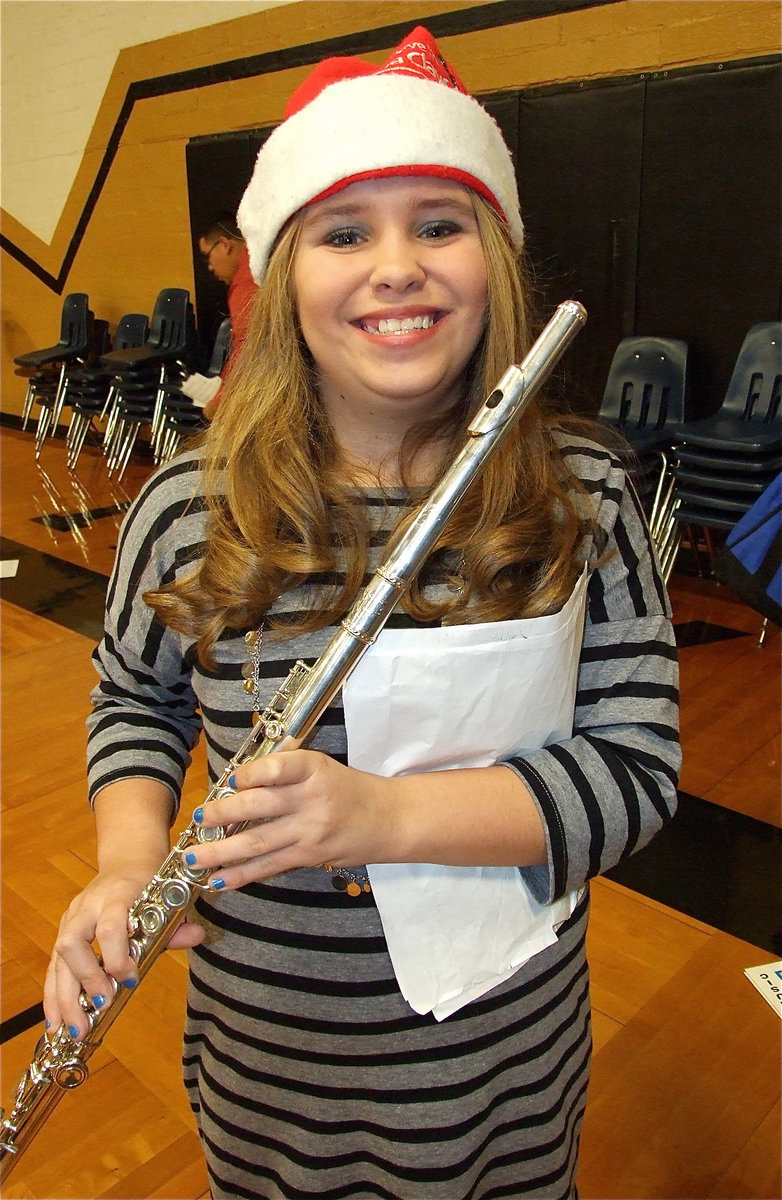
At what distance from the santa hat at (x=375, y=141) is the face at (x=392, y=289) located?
0.8 inches

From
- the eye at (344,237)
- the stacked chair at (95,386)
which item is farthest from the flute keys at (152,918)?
the stacked chair at (95,386)

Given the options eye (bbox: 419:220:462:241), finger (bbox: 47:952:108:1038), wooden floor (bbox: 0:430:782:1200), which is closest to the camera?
A: finger (bbox: 47:952:108:1038)

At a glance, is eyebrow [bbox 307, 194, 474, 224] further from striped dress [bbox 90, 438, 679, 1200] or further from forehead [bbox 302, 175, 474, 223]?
striped dress [bbox 90, 438, 679, 1200]

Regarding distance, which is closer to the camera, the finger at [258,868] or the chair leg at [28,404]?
the finger at [258,868]

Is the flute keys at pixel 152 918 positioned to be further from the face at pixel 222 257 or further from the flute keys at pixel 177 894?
the face at pixel 222 257

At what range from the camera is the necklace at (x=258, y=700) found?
87 cm

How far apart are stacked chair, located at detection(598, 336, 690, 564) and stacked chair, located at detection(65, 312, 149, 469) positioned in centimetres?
362

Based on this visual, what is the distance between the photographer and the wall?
3.58 meters

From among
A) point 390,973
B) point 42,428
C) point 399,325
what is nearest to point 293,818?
point 390,973

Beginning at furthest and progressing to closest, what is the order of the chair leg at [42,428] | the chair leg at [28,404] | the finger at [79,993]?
the chair leg at [28,404]
the chair leg at [42,428]
the finger at [79,993]

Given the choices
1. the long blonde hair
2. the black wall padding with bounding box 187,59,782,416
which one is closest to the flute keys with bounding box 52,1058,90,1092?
the long blonde hair

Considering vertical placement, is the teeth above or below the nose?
below

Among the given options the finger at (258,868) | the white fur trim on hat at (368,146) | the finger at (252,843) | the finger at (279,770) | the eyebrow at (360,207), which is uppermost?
the white fur trim on hat at (368,146)

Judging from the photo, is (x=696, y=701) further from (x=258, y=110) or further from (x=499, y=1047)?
(x=258, y=110)
